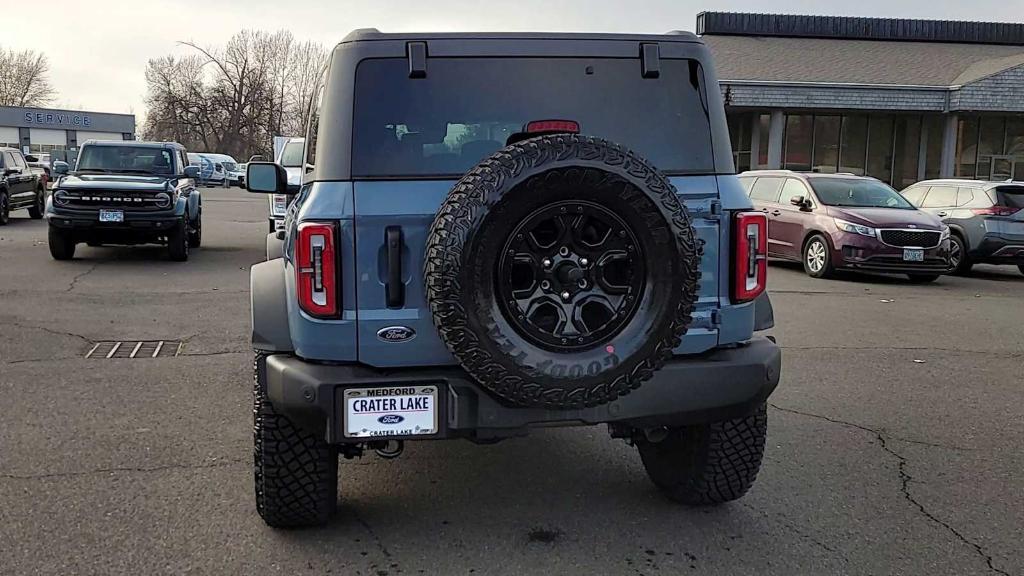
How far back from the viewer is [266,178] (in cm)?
477

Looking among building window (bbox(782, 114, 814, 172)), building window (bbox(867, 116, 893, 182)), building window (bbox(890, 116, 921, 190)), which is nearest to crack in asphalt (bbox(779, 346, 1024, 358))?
building window (bbox(782, 114, 814, 172))

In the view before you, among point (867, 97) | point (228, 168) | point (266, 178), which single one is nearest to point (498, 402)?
point (266, 178)

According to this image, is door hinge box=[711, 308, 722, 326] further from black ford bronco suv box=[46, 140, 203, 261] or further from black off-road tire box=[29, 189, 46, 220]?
black off-road tire box=[29, 189, 46, 220]

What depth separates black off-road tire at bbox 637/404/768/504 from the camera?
12.9ft

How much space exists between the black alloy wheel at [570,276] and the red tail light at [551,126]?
0.55 metres

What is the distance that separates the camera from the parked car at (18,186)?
785 inches

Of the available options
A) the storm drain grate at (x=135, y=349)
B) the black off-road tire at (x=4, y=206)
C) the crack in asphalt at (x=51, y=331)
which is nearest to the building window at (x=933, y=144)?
the black off-road tire at (x=4, y=206)

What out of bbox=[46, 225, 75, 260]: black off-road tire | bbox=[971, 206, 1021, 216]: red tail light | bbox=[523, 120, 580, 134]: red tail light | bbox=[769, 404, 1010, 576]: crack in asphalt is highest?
bbox=[523, 120, 580, 134]: red tail light

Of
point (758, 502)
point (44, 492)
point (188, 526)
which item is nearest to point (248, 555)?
point (188, 526)

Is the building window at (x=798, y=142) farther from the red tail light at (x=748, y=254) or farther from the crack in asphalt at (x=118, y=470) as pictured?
the crack in asphalt at (x=118, y=470)

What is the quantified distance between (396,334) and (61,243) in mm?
11331

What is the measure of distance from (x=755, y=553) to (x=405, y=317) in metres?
1.65

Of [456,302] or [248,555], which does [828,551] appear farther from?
[248,555]

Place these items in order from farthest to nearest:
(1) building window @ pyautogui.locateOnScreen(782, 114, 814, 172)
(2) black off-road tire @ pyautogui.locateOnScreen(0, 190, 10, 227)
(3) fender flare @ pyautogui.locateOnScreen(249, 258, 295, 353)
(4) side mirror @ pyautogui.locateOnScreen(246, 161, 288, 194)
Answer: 1. (1) building window @ pyautogui.locateOnScreen(782, 114, 814, 172)
2. (2) black off-road tire @ pyautogui.locateOnScreen(0, 190, 10, 227)
3. (4) side mirror @ pyautogui.locateOnScreen(246, 161, 288, 194)
4. (3) fender flare @ pyautogui.locateOnScreen(249, 258, 295, 353)
